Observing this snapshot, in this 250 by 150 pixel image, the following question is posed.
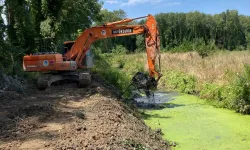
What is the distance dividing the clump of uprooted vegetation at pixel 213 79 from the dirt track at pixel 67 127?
487cm

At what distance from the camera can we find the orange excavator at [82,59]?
11.6m

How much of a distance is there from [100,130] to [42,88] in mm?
5894

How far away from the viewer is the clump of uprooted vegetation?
11.6m

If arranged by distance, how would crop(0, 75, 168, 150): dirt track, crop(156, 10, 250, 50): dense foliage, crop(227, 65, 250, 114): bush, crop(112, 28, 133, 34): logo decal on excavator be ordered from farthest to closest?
crop(156, 10, 250, 50): dense foliage, crop(112, 28, 133, 34): logo decal on excavator, crop(227, 65, 250, 114): bush, crop(0, 75, 168, 150): dirt track

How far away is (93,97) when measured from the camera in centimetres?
986

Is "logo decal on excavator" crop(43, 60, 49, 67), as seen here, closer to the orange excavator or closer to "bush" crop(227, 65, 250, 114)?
the orange excavator

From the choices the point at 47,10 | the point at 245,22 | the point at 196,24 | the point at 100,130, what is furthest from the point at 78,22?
the point at 245,22

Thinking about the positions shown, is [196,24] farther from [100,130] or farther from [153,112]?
[100,130]

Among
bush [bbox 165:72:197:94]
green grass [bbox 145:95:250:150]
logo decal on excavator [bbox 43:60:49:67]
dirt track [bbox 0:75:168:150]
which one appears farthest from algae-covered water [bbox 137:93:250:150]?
logo decal on excavator [bbox 43:60:49:67]

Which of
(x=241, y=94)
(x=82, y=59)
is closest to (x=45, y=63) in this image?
(x=82, y=59)

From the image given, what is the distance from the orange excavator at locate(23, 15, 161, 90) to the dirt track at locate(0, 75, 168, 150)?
234cm

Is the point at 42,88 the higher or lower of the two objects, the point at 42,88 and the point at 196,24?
the lower

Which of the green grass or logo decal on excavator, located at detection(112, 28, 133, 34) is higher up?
logo decal on excavator, located at detection(112, 28, 133, 34)

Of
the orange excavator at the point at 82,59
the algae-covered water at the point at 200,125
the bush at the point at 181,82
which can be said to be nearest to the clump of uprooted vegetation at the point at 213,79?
the bush at the point at 181,82
